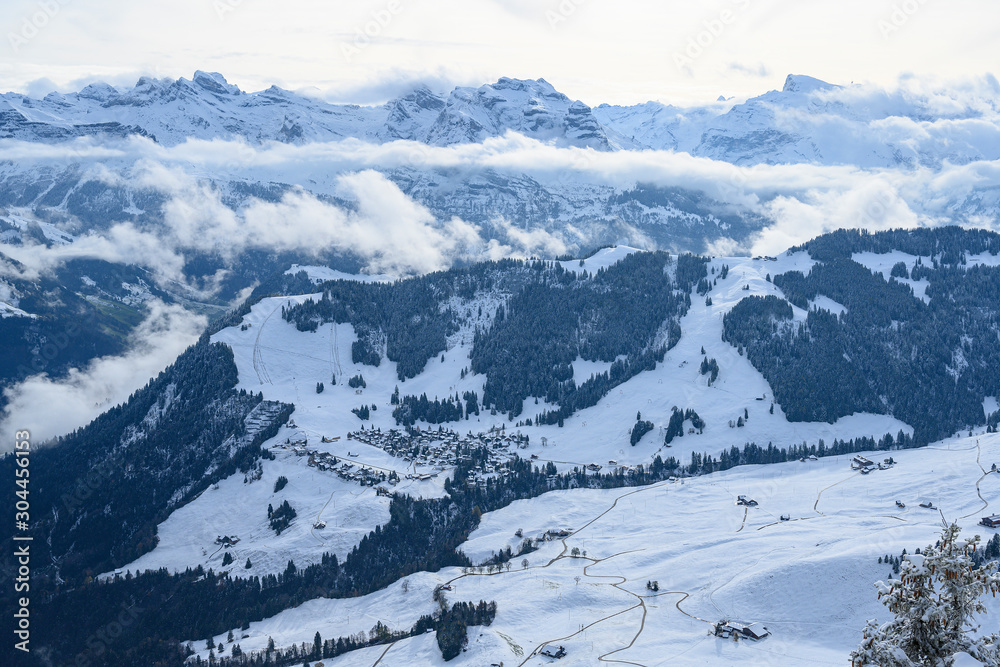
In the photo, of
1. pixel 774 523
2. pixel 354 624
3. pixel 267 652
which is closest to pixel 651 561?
pixel 774 523

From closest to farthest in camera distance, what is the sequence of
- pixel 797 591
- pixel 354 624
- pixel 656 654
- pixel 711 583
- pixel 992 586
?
pixel 992 586, pixel 656 654, pixel 797 591, pixel 711 583, pixel 354 624

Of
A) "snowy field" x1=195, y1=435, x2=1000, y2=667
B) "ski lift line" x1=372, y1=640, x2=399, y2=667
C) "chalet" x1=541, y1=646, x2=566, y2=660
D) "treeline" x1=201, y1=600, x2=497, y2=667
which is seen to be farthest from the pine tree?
Answer: "ski lift line" x1=372, y1=640, x2=399, y2=667

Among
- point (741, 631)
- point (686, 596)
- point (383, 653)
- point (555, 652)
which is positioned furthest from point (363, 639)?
point (741, 631)

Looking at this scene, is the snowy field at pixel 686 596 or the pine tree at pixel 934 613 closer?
the pine tree at pixel 934 613

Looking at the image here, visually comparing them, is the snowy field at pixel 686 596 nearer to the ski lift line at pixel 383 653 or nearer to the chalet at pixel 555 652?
the ski lift line at pixel 383 653

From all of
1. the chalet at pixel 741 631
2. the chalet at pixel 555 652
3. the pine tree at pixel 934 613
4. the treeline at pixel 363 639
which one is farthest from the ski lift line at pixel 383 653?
the pine tree at pixel 934 613

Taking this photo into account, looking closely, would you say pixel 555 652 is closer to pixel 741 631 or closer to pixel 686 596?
pixel 741 631

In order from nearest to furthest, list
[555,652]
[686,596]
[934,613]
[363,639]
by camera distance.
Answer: [934,613] < [555,652] < [686,596] < [363,639]

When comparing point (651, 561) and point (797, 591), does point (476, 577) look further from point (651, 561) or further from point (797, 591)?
point (797, 591)
